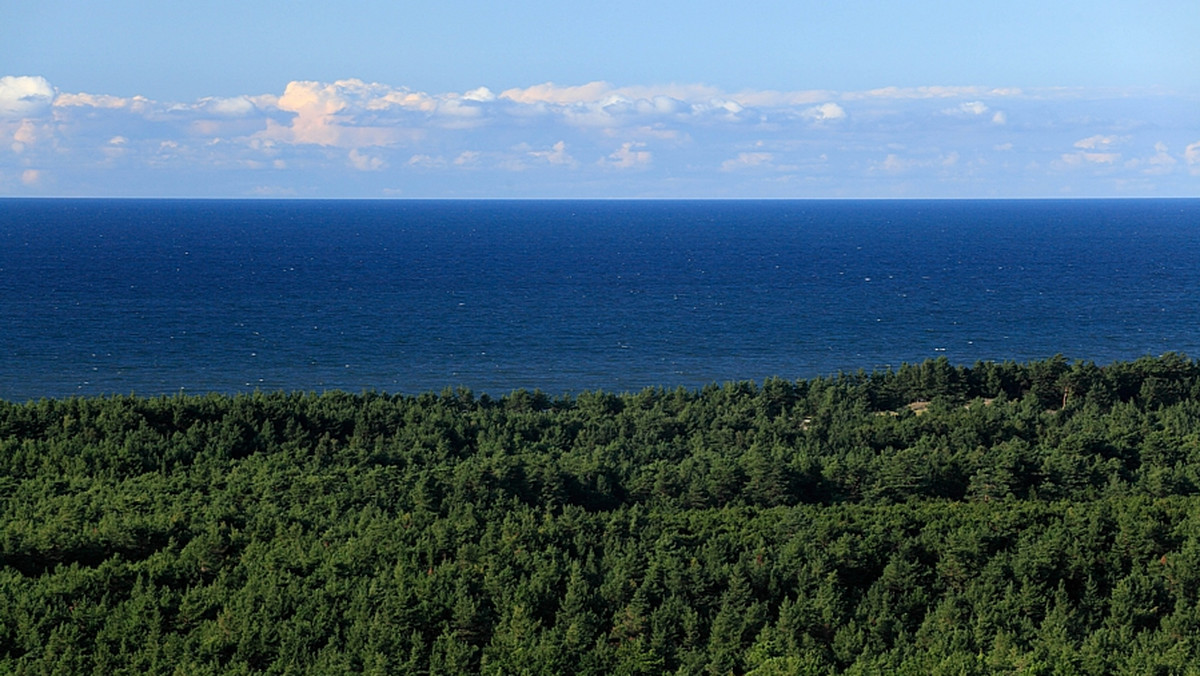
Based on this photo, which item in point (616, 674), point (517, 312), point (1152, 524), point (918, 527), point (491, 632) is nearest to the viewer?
point (616, 674)

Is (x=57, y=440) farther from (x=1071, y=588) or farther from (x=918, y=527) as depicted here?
(x=1071, y=588)

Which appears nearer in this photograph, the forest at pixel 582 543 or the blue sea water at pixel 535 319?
the forest at pixel 582 543

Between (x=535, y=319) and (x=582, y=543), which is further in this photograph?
(x=535, y=319)

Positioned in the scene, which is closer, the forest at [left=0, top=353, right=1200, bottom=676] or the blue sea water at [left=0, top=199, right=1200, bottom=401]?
the forest at [left=0, top=353, right=1200, bottom=676]

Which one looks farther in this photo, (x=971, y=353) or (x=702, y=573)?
(x=971, y=353)

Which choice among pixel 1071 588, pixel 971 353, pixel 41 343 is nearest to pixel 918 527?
pixel 1071 588

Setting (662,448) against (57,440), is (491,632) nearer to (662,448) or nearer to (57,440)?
(662,448)

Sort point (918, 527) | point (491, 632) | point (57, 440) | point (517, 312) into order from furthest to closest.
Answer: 1. point (517, 312)
2. point (57, 440)
3. point (918, 527)
4. point (491, 632)

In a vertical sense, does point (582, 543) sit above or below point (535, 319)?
below
